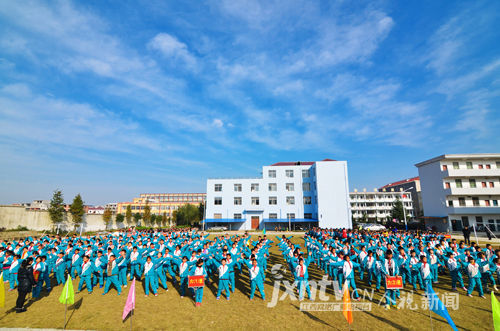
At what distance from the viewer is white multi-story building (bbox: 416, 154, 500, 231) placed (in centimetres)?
3681

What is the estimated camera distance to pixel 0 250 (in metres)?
12.0

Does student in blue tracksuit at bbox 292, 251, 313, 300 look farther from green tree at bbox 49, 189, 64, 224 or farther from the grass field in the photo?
green tree at bbox 49, 189, 64, 224

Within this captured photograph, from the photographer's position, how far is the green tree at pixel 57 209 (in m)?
33.6

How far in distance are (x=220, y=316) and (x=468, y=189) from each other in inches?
1744

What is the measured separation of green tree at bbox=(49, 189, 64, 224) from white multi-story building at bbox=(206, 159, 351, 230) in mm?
20444

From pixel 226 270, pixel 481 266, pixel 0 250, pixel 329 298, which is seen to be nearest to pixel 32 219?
pixel 0 250

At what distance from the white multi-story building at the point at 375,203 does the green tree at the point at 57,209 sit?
67410 mm

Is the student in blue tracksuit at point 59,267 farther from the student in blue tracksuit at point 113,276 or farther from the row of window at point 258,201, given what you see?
the row of window at point 258,201

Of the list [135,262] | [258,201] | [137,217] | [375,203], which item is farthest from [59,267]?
[375,203]

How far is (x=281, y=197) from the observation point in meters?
45.0

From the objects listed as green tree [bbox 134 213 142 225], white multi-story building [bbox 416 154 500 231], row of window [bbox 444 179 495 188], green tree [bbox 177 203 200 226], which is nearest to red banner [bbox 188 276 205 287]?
white multi-story building [bbox 416 154 500 231]

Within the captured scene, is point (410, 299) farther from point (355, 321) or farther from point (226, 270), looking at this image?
point (226, 270)

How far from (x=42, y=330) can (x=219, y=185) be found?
38.9 metres

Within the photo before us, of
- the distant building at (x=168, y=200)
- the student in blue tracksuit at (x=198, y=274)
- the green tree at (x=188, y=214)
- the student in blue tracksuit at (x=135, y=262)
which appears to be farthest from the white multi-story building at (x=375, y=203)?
the student in blue tracksuit at (x=198, y=274)
